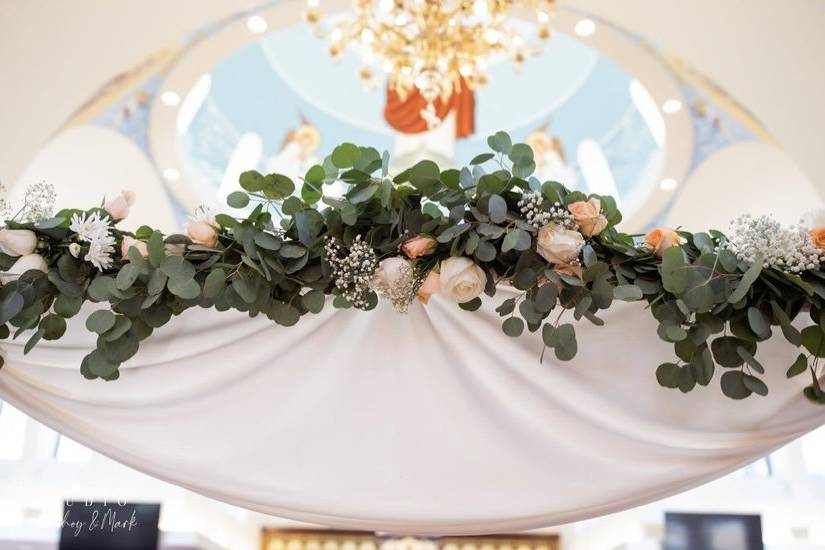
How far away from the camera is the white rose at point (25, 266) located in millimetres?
2521

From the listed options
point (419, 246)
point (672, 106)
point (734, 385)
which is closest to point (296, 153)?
point (672, 106)

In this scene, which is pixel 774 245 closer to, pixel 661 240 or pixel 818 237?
pixel 818 237

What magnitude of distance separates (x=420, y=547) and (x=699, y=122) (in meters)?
5.46

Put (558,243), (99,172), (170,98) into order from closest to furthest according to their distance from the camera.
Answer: (558,243) < (170,98) < (99,172)

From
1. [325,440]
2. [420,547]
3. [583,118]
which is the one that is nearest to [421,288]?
[325,440]

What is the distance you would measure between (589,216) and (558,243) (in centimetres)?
12

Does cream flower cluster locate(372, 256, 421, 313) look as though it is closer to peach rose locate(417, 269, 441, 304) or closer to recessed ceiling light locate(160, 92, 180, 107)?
peach rose locate(417, 269, 441, 304)

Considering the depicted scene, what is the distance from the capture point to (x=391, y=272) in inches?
93.6

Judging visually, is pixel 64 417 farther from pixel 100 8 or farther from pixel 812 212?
pixel 100 8

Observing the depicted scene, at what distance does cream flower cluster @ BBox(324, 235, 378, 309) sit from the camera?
7.91ft

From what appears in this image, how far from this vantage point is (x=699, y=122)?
31.6ft

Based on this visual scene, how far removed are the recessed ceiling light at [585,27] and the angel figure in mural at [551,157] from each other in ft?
13.6

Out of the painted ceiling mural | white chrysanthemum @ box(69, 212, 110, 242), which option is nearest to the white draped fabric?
white chrysanthemum @ box(69, 212, 110, 242)

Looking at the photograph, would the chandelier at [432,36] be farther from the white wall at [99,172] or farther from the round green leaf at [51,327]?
the round green leaf at [51,327]
